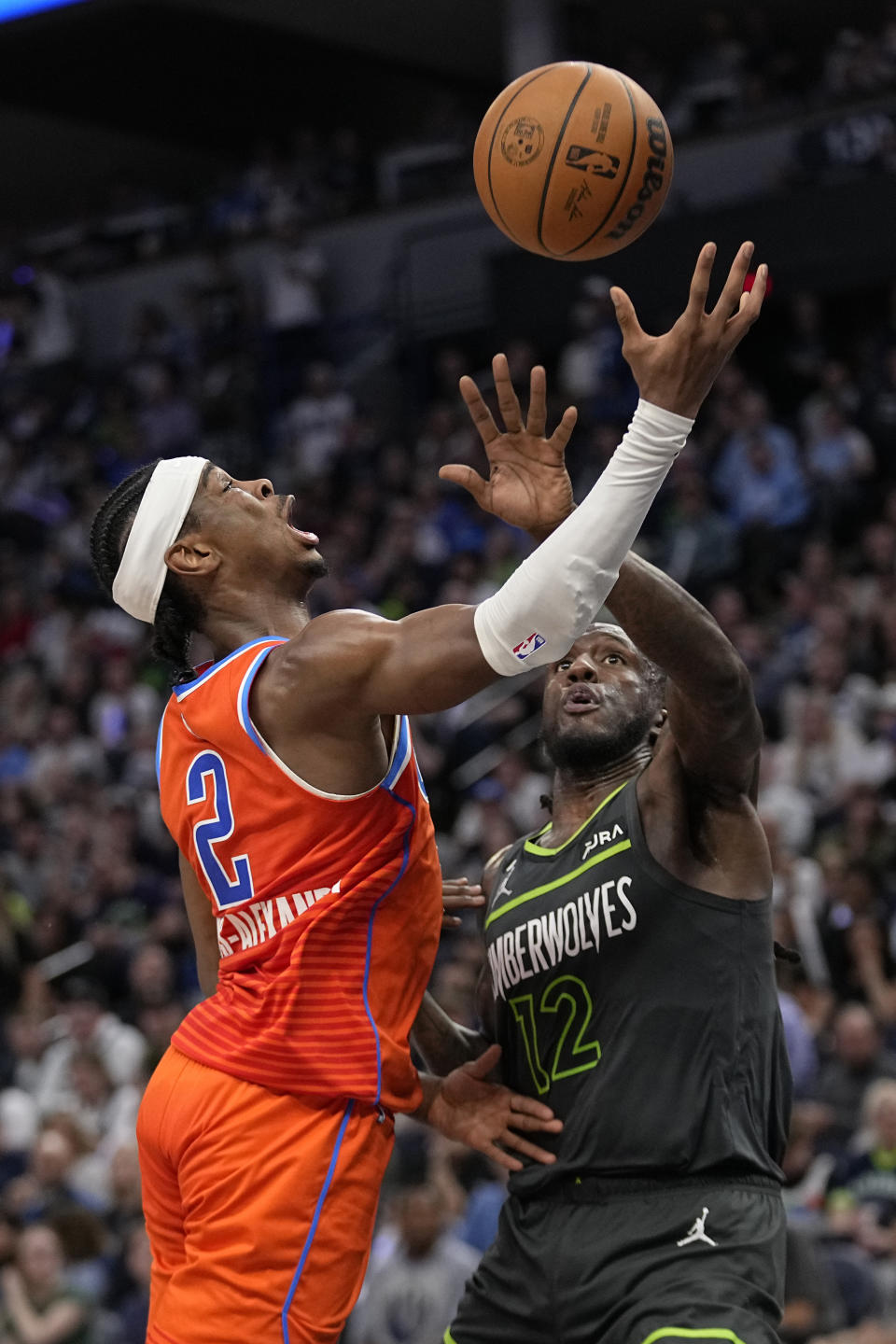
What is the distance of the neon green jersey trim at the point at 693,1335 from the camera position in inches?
129

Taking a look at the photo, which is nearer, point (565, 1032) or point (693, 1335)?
point (693, 1335)

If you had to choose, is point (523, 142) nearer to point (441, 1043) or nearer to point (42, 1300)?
point (441, 1043)

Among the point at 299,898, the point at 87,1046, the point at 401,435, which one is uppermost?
the point at 299,898

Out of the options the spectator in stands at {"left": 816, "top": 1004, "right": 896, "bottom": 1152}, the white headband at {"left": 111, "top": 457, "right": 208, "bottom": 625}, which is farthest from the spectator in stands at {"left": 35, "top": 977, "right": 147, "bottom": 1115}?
the white headband at {"left": 111, "top": 457, "right": 208, "bottom": 625}

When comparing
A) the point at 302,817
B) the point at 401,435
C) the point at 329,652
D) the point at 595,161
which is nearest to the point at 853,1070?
the point at 302,817

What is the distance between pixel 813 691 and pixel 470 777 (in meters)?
2.74

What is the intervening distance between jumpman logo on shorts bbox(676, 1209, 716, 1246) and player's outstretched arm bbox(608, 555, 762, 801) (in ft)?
2.81

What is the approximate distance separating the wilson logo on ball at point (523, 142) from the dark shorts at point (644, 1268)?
2.12 metres

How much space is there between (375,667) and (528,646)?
0.28m

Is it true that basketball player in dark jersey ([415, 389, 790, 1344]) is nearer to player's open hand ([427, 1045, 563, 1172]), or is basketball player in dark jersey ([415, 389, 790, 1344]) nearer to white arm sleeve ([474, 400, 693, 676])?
player's open hand ([427, 1045, 563, 1172])

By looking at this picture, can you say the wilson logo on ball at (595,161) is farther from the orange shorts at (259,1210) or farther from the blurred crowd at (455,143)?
the blurred crowd at (455,143)

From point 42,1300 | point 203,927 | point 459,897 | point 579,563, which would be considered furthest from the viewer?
point 42,1300

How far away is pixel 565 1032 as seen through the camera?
149 inches

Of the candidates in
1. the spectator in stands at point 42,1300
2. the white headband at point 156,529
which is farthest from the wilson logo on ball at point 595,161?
the spectator in stands at point 42,1300
